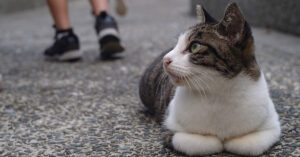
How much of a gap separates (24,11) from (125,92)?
7.96 meters

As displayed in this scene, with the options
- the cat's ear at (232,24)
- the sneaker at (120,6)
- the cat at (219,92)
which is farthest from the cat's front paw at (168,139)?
the sneaker at (120,6)

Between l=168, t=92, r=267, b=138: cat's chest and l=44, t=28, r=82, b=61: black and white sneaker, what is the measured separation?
237 cm

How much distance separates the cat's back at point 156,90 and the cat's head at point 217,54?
0.36 m

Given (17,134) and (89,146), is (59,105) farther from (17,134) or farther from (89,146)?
(89,146)

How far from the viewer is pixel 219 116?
61.7 inches

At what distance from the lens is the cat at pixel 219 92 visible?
1.50 meters

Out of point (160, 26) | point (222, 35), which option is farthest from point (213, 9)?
point (160, 26)

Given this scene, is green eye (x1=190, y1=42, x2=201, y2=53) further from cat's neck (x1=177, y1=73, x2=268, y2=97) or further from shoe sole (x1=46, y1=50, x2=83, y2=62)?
shoe sole (x1=46, y1=50, x2=83, y2=62)

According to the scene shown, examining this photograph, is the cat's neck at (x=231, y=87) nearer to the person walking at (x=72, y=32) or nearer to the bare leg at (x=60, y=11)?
the person walking at (x=72, y=32)

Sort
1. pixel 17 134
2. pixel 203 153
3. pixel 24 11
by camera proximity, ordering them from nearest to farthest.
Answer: pixel 203 153 < pixel 17 134 < pixel 24 11

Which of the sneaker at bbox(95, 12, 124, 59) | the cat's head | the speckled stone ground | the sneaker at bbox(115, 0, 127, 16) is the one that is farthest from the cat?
the sneaker at bbox(115, 0, 127, 16)

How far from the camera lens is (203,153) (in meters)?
1.64

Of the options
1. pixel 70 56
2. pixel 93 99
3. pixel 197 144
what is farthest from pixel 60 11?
pixel 197 144

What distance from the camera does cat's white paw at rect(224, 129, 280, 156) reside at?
1.60 m
